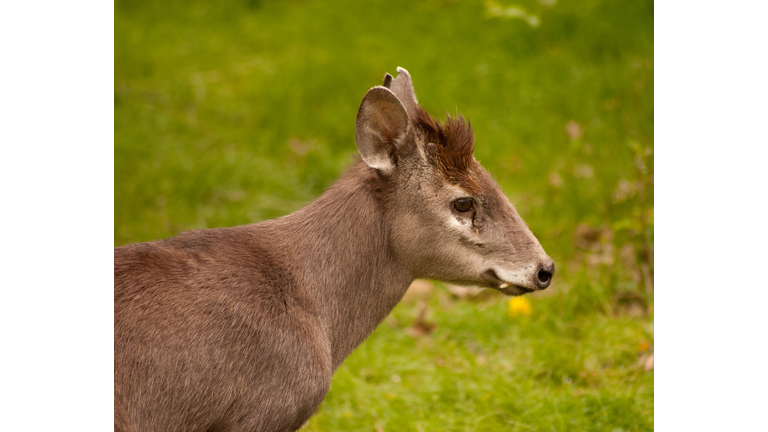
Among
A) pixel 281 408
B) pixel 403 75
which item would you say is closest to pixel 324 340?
pixel 281 408

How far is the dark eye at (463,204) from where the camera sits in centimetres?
376

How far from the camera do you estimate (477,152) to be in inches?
309

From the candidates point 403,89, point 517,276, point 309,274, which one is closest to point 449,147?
point 403,89

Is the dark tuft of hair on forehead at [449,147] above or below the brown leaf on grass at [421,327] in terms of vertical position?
above

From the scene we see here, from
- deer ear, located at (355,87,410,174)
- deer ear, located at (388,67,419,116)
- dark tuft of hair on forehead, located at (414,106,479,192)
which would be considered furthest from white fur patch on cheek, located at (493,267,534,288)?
deer ear, located at (388,67,419,116)

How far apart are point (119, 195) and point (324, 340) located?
388 centimetres

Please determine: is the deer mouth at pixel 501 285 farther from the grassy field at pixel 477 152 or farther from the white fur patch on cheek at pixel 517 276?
the grassy field at pixel 477 152

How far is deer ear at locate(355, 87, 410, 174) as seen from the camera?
3.57 m

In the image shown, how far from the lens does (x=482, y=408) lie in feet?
16.0

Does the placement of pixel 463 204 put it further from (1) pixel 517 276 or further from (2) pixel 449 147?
(1) pixel 517 276

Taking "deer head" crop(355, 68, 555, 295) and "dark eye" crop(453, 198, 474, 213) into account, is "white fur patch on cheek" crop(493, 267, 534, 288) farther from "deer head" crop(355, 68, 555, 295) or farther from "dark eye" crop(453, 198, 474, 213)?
"dark eye" crop(453, 198, 474, 213)

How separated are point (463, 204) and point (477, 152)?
4164 millimetres

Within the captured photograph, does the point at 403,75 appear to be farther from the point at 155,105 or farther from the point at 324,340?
the point at 155,105

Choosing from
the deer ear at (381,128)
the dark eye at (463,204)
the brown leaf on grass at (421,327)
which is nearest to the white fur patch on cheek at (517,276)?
the dark eye at (463,204)
